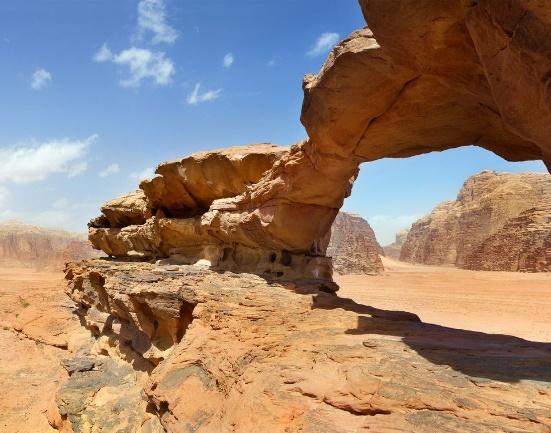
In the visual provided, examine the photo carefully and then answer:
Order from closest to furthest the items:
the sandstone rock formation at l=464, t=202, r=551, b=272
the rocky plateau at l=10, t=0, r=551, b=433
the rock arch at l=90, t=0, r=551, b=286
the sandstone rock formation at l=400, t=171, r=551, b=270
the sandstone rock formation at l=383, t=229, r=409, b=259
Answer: the rock arch at l=90, t=0, r=551, b=286, the rocky plateau at l=10, t=0, r=551, b=433, the sandstone rock formation at l=464, t=202, r=551, b=272, the sandstone rock formation at l=400, t=171, r=551, b=270, the sandstone rock formation at l=383, t=229, r=409, b=259

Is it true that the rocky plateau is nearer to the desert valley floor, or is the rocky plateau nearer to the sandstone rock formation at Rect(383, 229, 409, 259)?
the desert valley floor

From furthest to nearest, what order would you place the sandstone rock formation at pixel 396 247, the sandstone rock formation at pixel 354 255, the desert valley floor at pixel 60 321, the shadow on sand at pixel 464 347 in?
the sandstone rock formation at pixel 396 247 → the sandstone rock formation at pixel 354 255 → the desert valley floor at pixel 60 321 → the shadow on sand at pixel 464 347

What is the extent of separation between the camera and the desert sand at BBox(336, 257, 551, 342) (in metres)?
13.5

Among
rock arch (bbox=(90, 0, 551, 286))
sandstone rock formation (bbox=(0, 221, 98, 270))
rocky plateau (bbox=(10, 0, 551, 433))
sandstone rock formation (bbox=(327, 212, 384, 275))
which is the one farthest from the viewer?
sandstone rock formation (bbox=(0, 221, 98, 270))

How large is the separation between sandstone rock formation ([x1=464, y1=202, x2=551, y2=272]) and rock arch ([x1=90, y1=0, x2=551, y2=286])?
30065 millimetres

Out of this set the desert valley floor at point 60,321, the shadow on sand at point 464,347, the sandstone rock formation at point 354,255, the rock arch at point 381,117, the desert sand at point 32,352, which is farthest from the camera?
the sandstone rock formation at point 354,255

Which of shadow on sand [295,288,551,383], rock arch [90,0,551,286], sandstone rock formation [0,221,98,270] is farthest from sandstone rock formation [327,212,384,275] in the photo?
shadow on sand [295,288,551,383]

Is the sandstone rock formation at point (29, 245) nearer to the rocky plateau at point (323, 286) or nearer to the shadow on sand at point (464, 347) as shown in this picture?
the rocky plateau at point (323, 286)

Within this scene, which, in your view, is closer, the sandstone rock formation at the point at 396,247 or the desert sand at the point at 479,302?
the desert sand at the point at 479,302

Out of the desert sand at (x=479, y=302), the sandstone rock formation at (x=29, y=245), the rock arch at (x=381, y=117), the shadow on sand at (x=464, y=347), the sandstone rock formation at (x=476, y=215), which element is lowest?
the sandstone rock formation at (x=29, y=245)

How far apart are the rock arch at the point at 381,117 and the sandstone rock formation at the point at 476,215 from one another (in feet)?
108

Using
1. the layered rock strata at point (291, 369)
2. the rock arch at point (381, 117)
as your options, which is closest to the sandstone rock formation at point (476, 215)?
the rock arch at point (381, 117)

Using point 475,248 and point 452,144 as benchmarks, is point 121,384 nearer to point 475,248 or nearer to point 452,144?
point 452,144

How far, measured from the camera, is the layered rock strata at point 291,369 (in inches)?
142
